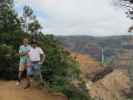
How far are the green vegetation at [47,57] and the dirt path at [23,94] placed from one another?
1.13 m

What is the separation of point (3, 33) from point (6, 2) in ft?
6.37

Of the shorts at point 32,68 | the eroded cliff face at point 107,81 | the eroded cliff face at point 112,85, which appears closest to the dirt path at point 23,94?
the shorts at point 32,68

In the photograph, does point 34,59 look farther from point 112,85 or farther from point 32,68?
point 112,85

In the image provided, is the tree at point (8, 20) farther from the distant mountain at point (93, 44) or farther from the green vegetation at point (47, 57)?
the distant mountain at point (93, 44)

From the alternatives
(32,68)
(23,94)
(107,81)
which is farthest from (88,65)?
(23,94)

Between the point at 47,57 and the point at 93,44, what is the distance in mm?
24438

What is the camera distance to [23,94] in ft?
54.5

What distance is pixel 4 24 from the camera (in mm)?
23000

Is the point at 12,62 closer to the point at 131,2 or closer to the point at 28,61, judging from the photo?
the point at 28,61

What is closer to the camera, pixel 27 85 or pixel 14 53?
pixel 27 85

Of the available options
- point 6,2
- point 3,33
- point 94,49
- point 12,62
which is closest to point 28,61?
point 12,62

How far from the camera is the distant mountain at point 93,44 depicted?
40.3 m

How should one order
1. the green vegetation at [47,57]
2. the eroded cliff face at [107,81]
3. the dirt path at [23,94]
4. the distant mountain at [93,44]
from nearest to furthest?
the dirt path at [23,94] → the green vegetation at [47,57] → the eroded cliff face at [107,81] → the distant mountain at [93,44]

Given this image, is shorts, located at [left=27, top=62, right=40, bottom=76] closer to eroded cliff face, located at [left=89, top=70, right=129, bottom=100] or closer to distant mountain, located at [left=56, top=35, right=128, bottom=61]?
eroded cliff face, located at [left=89, top=70, right=129, bottom=100]
